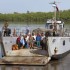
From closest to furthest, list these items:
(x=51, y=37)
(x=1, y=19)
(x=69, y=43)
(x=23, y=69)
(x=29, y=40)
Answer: (x=23, y=69) → (x=51, y=37) → (x=29, y=40) → (x=69, y=43) → (x=1, y=19)

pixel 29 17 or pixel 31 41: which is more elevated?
pixel 29 17

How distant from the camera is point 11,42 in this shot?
24.8m

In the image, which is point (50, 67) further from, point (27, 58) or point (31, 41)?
point (31, 41)

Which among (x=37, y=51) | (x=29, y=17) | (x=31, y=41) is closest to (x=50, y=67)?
(x=37, y=51)

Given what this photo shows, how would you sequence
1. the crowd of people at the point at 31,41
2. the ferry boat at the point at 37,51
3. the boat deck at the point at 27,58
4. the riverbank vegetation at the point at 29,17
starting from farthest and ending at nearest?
the riverbank vegetation at the point at 29,17, the crowd of people at the point at 31,41, the ferry boat at the point at 37,51, the boat deck at the point at 27,58

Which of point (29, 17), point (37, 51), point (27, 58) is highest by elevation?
point (29, 17)

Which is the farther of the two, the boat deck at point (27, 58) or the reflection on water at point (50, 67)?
the boat deck at point (27, 58)

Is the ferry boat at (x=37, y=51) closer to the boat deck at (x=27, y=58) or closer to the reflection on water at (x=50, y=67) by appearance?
the boat deck at (x=27, y=58)

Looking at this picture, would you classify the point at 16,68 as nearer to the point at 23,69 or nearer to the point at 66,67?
the point at 23,69

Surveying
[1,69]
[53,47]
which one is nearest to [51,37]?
[53,47]

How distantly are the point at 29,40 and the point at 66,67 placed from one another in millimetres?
3822

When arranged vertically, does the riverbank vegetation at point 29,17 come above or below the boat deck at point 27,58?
above

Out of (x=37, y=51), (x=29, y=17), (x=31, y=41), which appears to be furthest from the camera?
(x=29, y=17)

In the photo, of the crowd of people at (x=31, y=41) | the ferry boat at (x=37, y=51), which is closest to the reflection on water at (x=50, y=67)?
the ferry boat at (x=37, y=51)
